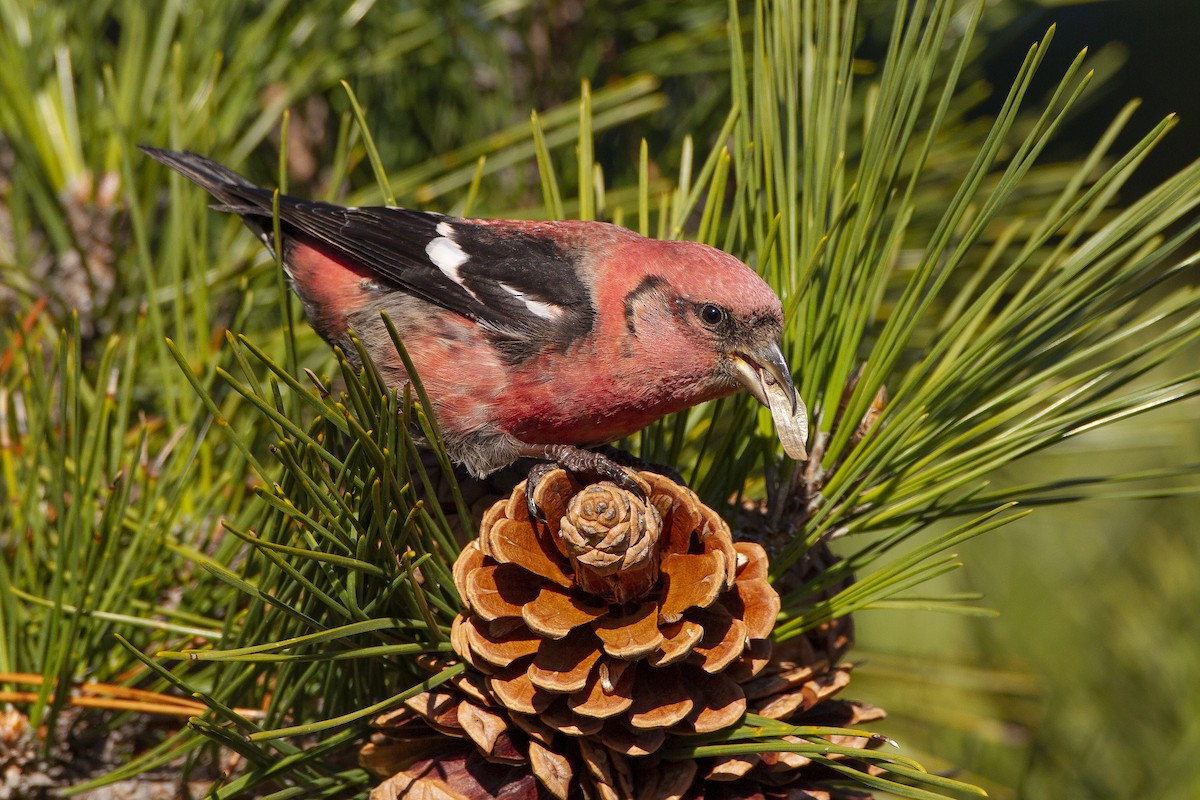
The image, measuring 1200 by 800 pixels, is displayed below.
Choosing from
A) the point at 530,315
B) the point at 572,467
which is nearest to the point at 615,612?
the point at 572,467

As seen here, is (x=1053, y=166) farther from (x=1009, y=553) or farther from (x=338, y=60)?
(x=338, y=60)

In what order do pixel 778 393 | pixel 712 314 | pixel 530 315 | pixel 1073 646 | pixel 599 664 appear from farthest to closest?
pixel 1073 646
pixel 530 315
pixel 712 314
pixel 778 393
pixel 599 664

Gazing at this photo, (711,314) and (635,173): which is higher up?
(635,173)

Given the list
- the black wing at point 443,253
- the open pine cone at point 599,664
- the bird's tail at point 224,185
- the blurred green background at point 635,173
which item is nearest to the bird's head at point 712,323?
the black wing at point 443,253

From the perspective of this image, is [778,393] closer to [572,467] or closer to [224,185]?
[572,467]

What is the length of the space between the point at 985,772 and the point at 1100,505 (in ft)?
3.75

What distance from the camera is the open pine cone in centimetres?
100

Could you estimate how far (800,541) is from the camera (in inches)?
46.6

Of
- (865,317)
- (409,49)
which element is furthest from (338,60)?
(865,317)

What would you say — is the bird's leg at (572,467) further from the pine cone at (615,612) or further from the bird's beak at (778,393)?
the bird's beak at (778,393)

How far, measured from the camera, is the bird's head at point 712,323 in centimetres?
130

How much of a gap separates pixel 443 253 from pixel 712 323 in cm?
54

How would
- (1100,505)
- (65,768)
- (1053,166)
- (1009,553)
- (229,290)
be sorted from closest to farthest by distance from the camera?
1. (65,768)
2. (229,290)
3. (1053,166)
4. (1009,553)
5. (1100,505)

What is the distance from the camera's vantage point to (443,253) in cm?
180
